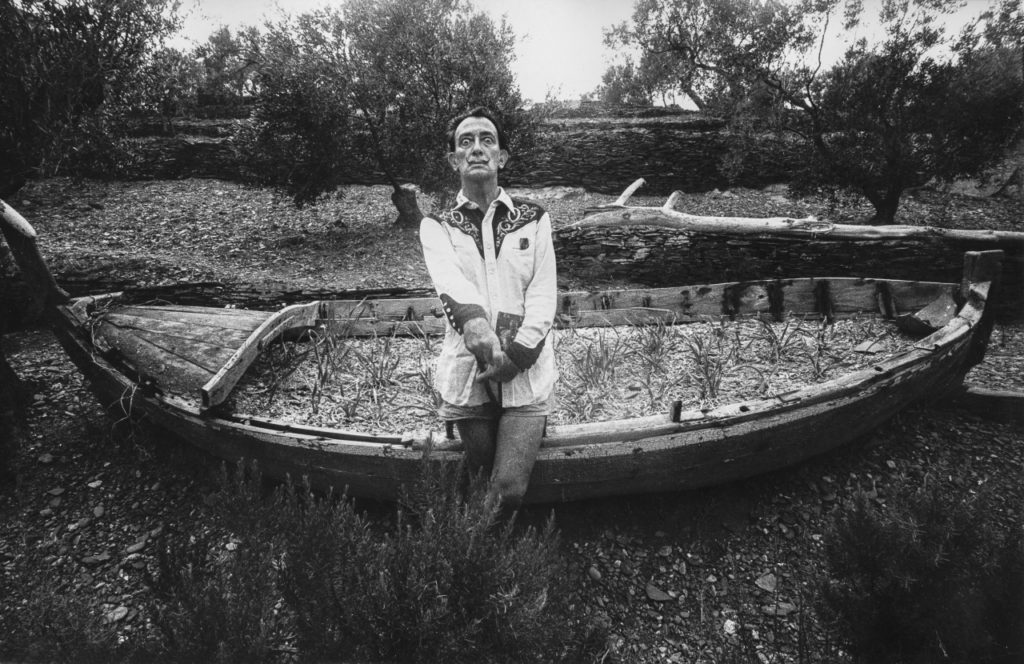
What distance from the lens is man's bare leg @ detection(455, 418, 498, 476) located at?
2706 millimetres

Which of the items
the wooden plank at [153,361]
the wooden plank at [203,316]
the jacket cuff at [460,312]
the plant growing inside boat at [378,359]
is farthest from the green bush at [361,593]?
the wooden plank at [203,316]

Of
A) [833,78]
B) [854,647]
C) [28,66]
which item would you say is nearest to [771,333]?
[854,647]

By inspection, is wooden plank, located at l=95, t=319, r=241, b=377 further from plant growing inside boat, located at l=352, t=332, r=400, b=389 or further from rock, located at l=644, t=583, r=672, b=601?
rock, located at l=644, t=583, r=672, b=601

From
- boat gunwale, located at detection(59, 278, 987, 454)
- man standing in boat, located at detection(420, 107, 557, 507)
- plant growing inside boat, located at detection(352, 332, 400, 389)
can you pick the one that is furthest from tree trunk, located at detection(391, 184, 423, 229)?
man standing in boat, located at detection(420, 107, 557, 507)

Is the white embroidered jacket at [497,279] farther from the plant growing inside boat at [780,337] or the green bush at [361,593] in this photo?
the plant growing inside boat at [780,337]

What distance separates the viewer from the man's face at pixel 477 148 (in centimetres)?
262

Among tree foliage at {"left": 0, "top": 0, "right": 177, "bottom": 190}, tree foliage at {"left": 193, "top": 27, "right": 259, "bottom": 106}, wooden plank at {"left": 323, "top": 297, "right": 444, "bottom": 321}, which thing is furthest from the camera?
tree foliage at {"left": 193, "top": 27, "right": 259, "bottom": 106}

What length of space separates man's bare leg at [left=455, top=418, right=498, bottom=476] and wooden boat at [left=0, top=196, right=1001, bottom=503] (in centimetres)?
11

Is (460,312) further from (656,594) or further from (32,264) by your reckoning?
(32,264)

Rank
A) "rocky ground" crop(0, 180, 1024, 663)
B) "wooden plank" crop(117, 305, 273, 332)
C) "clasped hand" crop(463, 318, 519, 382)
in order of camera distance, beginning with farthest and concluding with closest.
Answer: "wooden plank" crop(117, 305, 273, 332)
"rocky ground" crop(0, 180, 1024, 663)
"clasped hand" crop(463, 318, 519, 382)

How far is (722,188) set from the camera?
507 inches

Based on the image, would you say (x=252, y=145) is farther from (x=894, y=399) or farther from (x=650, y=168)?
(x=894, y=399)

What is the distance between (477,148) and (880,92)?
352 inches

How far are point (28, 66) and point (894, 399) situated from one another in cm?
956
